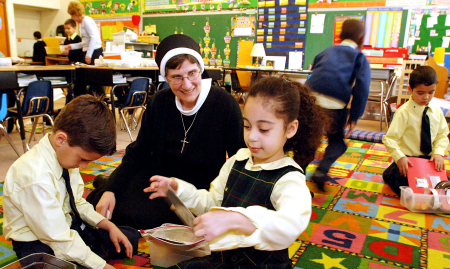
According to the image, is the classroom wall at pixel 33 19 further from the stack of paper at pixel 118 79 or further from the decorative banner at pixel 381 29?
the decorative banner at pixel 381 29

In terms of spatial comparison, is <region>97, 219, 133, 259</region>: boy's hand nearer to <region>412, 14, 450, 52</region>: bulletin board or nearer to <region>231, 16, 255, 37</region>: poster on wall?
<region>412, 14, 450, 52</region>: bulletin board

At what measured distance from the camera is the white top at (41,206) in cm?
103

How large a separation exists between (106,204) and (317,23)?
642cm

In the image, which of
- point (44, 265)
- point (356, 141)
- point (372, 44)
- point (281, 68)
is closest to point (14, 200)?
point (44, 265)

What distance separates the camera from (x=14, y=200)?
104cm

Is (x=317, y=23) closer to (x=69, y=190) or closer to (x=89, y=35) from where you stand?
(x=89, y=35)

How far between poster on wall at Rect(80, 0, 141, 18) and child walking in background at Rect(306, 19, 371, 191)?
7801mm

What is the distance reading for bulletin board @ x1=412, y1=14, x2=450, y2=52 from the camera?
5738mm

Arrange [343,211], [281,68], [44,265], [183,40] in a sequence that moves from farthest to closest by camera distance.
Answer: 1. [281,68]
2. [343,211]
3. [183,40]
4. [44,265]

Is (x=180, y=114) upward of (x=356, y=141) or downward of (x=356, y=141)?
upward

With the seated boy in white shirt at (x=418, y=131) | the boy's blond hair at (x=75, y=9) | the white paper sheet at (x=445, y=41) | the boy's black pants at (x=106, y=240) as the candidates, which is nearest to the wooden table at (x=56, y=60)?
the boy's blond hair at (x=75, y=9)

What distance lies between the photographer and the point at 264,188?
1.04 m

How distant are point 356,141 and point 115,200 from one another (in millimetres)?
3459

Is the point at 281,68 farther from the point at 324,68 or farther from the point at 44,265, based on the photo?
the point at 44,265
